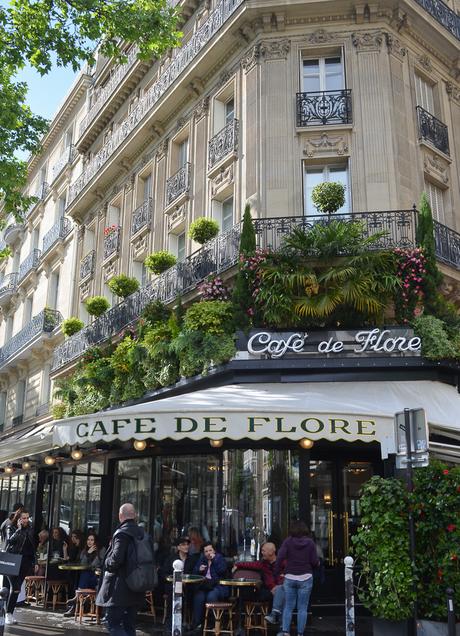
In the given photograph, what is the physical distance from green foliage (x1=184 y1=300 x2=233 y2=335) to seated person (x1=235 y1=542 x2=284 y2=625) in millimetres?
4378

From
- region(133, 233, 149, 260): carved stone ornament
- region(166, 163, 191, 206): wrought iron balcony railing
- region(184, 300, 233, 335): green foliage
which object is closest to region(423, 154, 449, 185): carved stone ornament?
region(184, 300, 233, 335): green foliage

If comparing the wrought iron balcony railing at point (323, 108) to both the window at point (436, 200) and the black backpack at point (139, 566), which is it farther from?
the black backpack at point (139, 566)

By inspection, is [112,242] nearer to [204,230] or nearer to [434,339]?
[204,230]

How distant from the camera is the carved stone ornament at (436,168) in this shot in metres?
14.7

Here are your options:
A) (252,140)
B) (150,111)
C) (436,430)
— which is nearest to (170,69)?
(150,111)

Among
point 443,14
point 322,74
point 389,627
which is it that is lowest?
point 389,627

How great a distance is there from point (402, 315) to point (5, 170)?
314 inches

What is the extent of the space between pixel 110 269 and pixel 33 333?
679cm

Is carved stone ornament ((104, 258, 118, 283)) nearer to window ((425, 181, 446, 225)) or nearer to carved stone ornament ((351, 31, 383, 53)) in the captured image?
carved stone ornament ((351, 31, 383, 53))

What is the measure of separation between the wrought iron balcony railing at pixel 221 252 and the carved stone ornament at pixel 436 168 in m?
2.10

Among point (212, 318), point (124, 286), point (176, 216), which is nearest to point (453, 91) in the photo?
point (176, 216)

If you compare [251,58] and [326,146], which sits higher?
[251,58]

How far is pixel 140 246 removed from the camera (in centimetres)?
1945

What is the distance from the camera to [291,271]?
1259cm
